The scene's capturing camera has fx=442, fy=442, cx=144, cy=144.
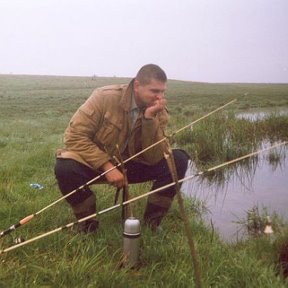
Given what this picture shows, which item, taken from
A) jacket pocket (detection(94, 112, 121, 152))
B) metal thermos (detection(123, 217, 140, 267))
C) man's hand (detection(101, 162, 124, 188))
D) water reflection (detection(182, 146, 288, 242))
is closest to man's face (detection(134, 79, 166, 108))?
jacket pocket (detection(94, 112, 121, 152))

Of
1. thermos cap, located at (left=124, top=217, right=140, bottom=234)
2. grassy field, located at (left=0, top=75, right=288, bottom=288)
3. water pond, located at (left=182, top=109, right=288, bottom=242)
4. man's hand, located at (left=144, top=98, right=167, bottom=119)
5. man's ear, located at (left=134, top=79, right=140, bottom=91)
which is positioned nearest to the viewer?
grassy field, located at (left=0, top=75, right=288, bottom=288)

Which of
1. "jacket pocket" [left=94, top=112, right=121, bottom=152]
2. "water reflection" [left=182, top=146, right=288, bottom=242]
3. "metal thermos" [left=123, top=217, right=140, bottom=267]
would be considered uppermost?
"jacket pocket" [left=94, top=112, right=121, bottom=152]

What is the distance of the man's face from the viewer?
4.60m

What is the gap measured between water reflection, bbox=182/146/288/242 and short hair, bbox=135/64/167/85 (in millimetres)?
1965

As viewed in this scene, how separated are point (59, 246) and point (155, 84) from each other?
6.14 ft

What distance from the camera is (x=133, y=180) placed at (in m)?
5.07

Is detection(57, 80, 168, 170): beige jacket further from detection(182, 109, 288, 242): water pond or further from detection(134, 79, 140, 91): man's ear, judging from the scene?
detection(182, 109, 288, 242): water pond

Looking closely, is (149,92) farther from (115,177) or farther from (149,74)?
(115,177)

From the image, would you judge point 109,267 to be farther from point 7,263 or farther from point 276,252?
point 276,252

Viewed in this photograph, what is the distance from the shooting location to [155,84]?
15.1 ft

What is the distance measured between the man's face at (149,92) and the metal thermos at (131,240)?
4.68ft

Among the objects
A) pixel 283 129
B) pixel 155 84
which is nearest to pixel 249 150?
pixel 283 129

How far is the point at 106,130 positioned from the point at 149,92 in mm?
608

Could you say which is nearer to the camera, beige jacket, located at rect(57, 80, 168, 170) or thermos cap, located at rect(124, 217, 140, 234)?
thermos cap, located at rect(124, 217, 140, 234)
